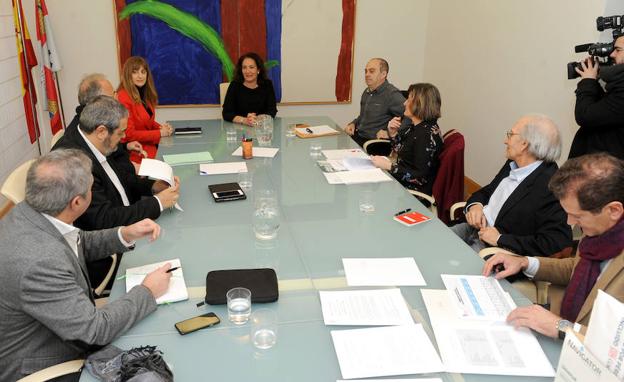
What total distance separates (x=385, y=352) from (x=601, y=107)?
2417mm

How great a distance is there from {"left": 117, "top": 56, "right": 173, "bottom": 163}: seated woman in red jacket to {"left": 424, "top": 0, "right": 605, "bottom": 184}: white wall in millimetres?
2970

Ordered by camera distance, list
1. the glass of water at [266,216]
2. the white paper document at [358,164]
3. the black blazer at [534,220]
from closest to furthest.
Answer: the glass of water at [266,216], the black blazer at [534,220], the white paper document at [358,164]

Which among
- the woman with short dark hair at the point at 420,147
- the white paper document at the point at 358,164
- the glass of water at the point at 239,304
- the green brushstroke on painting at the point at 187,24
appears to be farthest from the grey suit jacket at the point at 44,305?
the green brushstroke on painting at the point at 187,24

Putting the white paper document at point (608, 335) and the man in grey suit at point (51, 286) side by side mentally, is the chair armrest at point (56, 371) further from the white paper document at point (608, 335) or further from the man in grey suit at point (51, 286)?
the white paper document at point (608, 335)

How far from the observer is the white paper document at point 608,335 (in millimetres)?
1025

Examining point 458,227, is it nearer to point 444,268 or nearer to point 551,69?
point 444,268

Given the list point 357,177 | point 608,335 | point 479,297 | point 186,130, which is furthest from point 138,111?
point 608,335

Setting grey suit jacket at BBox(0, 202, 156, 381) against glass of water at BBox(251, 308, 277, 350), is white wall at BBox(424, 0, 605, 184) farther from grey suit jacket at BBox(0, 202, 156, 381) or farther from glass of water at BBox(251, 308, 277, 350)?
grey suit jacket at BBox(0, 202, 156, 381)

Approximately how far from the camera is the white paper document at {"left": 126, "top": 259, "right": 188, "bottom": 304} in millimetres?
1748

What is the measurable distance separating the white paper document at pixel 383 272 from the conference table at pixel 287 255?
0.04 metres

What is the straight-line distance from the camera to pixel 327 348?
60.2 inches

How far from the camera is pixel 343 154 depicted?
11.8 feet

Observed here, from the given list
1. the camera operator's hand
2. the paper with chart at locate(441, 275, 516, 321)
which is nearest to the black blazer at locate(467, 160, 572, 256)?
the paper with chart at locate(441, 275, 516, 321)

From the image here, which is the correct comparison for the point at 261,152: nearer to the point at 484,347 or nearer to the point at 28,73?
the point at 484,347
